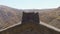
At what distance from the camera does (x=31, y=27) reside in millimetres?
5801

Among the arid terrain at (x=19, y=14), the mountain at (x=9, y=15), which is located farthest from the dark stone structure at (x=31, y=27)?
the arid terrain at (x=19, y=14)

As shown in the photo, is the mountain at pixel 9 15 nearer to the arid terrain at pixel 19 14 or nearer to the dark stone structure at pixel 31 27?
the arid terrain at pixel 19 14

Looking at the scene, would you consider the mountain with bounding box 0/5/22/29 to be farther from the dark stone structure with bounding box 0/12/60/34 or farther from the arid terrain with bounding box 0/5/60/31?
the dark stone structure with bounding box 0/12/60/34

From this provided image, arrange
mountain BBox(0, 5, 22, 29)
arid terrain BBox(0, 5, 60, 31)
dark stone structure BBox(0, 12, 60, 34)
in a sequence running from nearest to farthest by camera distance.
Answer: dark stone structure BBox(0, 12, 60, 34)
mountain BBox(0, 5, 22, 29)
arid terrain BBox(0, 5, 60, 31)

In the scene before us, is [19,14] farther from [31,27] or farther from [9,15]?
[31,27]

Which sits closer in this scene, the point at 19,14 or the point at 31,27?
the point at 31,27

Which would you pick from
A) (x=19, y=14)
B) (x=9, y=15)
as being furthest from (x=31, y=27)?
(x=9, y=15)

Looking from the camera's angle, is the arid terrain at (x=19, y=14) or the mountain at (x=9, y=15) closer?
the mountain at (x=9, y=15)

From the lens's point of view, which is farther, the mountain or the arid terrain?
the arid terrain

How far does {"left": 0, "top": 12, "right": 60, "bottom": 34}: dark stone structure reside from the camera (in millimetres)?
5668

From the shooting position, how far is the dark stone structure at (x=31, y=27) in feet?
18.6

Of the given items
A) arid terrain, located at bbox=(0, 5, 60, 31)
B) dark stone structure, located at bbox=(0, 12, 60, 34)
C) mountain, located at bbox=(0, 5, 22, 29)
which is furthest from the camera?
arid terrain, located at bbox=(0, 5, 60, 31)

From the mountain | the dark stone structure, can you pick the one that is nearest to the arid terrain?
the mountain

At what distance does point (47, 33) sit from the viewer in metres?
5.73
